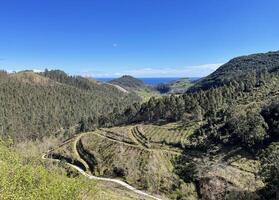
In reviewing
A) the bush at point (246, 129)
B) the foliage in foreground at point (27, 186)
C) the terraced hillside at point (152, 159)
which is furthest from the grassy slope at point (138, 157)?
the foliage in foreground at point (27, 186)

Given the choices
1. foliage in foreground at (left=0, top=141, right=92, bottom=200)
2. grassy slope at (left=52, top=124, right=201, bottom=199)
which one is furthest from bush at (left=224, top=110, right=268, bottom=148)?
foliage in foreground at (left=0, top=141, right=92, bottom=200)

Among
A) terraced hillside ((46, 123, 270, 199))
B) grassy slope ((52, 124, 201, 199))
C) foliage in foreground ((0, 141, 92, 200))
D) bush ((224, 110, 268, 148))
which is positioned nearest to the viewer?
foliage in foreground ((0, 141, 92, 200))

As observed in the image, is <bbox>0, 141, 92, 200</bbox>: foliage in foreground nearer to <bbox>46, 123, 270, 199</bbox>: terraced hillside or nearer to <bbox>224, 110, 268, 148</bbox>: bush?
<bbox>46, 123, 270, 199</bbox>: terraced hillside

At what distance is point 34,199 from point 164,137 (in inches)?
5142

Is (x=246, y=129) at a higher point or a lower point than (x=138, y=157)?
higher

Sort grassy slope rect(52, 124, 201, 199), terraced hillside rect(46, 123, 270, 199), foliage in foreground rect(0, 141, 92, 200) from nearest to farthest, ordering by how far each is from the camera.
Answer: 1. foliage in foreground rect(0, 141, 92, 200)
2. terraced hillside rect(46, 123, 270, 199)
3. grassy slope rect(52, 124, 201, 199)

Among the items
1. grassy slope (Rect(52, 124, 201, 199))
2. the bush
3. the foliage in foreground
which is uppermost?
the foliage in foreground

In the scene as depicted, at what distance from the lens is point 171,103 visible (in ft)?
637

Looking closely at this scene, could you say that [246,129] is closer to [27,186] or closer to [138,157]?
[138,157]

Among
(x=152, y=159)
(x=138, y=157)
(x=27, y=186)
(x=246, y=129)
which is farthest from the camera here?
(x=138, y=157)

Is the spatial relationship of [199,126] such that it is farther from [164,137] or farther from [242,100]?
[242,100]

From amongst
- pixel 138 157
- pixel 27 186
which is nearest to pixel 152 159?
pixel 138 157

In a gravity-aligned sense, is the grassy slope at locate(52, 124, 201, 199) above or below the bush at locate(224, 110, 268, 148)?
below

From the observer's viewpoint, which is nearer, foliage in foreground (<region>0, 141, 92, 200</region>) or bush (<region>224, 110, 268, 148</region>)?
foliage in foreground (<region>0, 141, 92, 200</region>)
